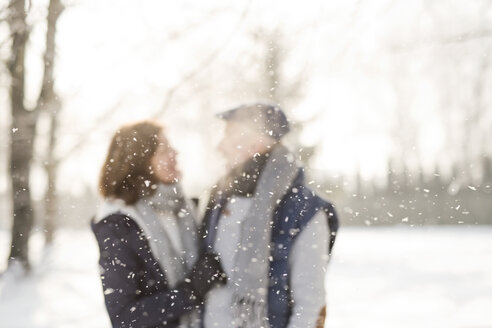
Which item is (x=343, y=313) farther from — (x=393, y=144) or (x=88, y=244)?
(x=393, y=144)

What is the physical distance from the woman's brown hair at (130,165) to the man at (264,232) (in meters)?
0.30

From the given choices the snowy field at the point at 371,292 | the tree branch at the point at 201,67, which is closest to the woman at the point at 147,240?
the tree branch at the point at 201,67

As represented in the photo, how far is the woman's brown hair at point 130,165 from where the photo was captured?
2.21 meters

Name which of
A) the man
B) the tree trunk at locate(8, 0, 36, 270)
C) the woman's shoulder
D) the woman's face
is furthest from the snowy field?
the woman's shoulder

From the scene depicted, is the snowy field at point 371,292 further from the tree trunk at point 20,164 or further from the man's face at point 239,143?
the man's face at point 239,143

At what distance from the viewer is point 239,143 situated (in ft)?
7.49

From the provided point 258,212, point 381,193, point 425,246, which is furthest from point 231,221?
point 381,193

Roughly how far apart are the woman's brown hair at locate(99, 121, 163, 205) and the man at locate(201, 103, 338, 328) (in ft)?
0.99

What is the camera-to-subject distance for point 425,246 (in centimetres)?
1585

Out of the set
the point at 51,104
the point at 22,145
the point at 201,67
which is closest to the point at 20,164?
the point at 22,145

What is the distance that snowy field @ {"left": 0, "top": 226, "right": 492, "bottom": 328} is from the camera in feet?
19.9

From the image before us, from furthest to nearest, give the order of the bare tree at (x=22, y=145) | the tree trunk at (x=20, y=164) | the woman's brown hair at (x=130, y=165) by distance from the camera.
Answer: the tree trunk at (x=20, y=164), the bare tree at (x=22, y=145), the woman's brown hair at (x=130, y=165)

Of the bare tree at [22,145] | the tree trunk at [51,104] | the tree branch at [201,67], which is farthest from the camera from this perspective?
the bare tree at [22,145]

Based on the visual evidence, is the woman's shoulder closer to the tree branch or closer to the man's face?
the man's face
